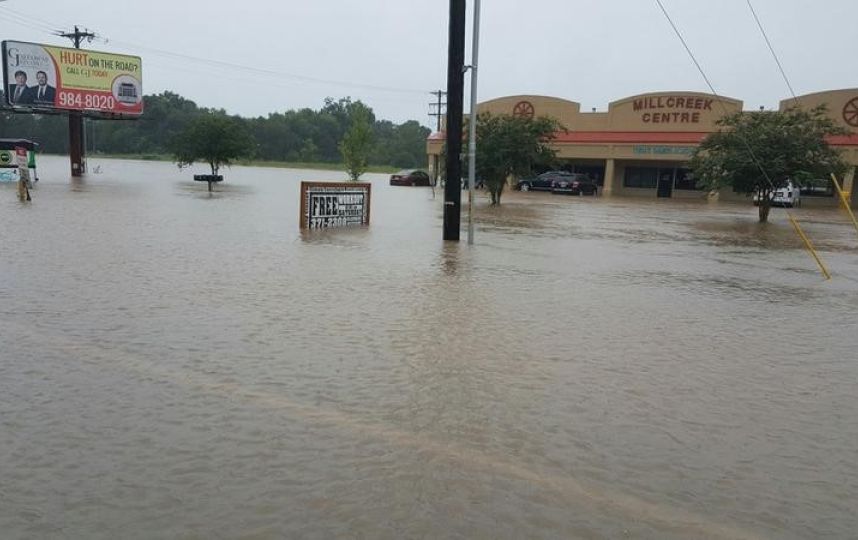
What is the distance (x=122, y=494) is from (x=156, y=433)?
80cm

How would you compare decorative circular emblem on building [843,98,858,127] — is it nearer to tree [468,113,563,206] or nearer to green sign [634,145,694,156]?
green sign [634,145,694,156]

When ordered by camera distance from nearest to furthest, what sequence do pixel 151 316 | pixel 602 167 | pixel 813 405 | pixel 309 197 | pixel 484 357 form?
pixel 813 405 → pixel 484 357 → pixel 151 316 → pixel 309 197 → pixel 602 167

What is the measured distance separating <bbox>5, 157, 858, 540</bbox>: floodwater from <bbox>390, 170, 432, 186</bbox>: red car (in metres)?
46.8

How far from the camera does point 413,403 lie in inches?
201

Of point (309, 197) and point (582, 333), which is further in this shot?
point (309, 197)

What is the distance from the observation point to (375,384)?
216 inches

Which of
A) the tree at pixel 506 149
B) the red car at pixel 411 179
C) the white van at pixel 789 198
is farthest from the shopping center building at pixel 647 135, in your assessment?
the tree at pixel 506 149

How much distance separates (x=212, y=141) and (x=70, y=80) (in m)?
8.66

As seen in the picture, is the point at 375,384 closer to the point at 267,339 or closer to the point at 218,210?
the point at 267,339

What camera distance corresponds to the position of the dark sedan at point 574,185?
5050cm

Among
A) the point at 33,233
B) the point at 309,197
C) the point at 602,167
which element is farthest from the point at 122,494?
the point at 602,167

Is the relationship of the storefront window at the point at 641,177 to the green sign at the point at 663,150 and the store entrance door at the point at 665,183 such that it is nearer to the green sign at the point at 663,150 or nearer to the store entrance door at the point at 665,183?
the store entrance door at the point at 665,183

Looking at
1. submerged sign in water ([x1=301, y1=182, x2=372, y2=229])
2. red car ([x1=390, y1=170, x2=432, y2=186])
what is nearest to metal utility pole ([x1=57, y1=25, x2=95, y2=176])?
red car ([x1=390, y1=170, x2=432, y2=186])

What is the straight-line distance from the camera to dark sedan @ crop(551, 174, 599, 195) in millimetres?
50500
